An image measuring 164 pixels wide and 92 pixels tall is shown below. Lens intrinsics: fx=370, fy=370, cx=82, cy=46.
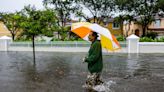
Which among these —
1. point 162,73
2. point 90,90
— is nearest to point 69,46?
point 162,73

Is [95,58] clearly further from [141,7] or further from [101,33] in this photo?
[141,7]

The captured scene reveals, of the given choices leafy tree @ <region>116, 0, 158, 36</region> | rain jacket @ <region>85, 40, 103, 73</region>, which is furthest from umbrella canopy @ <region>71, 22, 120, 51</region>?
leafy tree @ <region>116, 0, 158, 36</region>

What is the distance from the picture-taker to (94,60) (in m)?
9.59

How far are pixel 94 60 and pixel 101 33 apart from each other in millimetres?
755

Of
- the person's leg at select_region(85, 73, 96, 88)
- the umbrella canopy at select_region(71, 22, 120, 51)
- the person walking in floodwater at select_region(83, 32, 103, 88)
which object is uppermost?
the umbrella canopy at select_region(71, 22, 120, 51)

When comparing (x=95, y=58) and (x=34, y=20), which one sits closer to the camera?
(x=95, y=58)

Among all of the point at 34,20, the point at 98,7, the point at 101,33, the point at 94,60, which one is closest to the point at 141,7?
the point at 98,7

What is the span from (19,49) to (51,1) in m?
18.1

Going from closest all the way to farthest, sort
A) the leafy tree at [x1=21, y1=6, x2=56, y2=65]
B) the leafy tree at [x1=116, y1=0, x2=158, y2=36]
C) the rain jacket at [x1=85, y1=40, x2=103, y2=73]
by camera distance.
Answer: the rain jacket at [x1=85, y1=40, x2=103, y2=73], the leafy tree at [x1=21, y1=6, x2=56, y2=65], the leafy tree at [x1=116, y1=0, x2=158, y2=36]

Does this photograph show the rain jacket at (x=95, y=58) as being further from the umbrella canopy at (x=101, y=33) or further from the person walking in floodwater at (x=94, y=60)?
the umbrella canopy at (x=101, y=33)

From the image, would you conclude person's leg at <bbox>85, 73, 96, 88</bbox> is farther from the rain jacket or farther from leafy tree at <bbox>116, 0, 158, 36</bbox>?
leafy tree at <bbox>116, 0, 158, 36</bbox>

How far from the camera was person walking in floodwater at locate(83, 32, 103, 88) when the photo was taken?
9.56 m

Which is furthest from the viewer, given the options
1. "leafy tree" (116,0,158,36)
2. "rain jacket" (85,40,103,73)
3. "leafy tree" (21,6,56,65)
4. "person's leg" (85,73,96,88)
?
"leafy tree" (116,0,158,36)

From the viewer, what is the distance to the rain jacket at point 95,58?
954 centimetres
